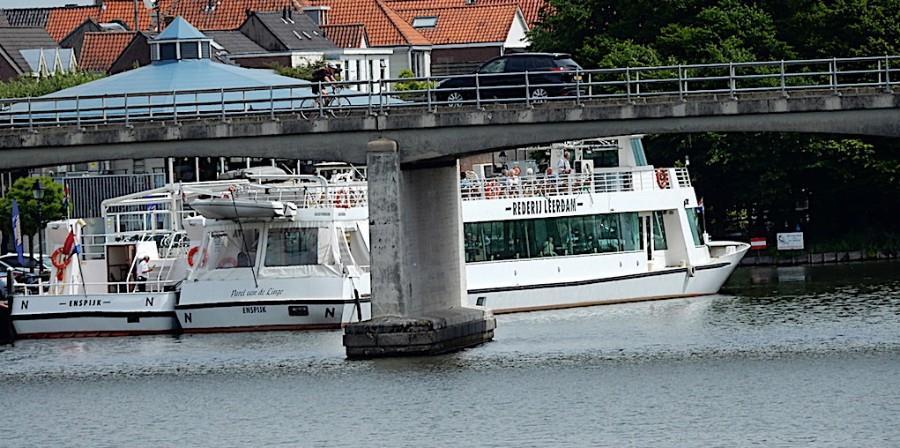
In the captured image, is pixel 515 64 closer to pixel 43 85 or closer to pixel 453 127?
pixel 453 127

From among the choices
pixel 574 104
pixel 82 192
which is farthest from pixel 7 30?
pixel 574 104

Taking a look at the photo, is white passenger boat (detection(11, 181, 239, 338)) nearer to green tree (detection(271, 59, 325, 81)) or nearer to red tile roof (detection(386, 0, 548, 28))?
green tree (detection(271, 59, 325, 81))

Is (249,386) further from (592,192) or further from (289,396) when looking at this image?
(592,192)

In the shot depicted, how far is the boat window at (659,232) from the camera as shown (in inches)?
2714

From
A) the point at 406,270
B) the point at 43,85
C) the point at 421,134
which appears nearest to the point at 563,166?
the point at 421,134

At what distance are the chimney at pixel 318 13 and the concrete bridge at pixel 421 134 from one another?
8030cm

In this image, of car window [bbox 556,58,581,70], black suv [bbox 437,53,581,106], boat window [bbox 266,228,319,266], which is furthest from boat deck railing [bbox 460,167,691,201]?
boat window [bbox 266,228,319,266]

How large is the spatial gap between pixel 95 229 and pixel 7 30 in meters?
51.8

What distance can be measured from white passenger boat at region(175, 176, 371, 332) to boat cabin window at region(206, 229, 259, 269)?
26 mm

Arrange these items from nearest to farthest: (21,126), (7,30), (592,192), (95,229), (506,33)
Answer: (21,126), (592,192), (95,229), (7,30), (506,33)

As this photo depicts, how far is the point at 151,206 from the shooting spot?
68.2 meters

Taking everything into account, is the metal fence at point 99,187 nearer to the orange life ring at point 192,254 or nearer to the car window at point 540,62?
the orange life ring at point 192,254

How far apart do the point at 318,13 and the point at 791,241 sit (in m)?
57.4

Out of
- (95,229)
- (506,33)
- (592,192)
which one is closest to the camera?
(592,192)
